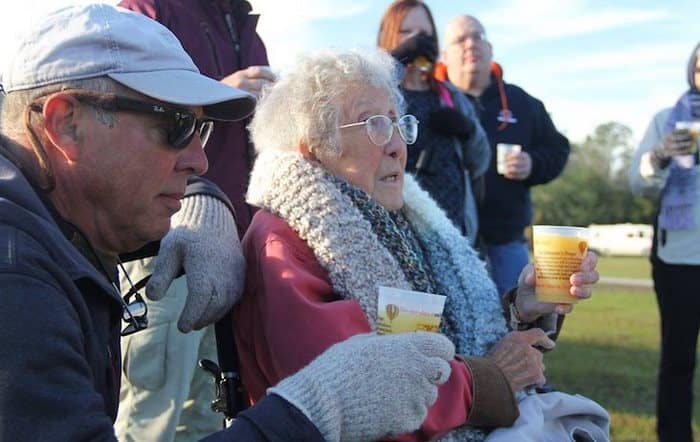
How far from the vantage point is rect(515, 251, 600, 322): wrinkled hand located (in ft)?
7.43

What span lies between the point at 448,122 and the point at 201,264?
2.49 meters

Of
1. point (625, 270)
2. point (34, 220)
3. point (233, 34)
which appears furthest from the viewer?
point (625, 270)

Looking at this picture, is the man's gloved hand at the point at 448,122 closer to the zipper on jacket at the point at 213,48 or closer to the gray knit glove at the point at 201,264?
the zipper on jacket at the point at 213,48

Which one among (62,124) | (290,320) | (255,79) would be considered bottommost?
(290,320)

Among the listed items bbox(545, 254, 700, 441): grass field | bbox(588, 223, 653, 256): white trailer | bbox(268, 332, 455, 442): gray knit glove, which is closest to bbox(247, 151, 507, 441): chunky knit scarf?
bbox(268, 332, 455, 442): gray knit glove

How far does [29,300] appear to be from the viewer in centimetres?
134

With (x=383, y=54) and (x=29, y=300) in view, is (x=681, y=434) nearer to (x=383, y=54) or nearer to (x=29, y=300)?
(x=383, y=54)

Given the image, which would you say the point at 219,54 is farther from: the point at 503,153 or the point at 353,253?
the point at 503,153

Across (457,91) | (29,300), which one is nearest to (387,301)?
(29,300)

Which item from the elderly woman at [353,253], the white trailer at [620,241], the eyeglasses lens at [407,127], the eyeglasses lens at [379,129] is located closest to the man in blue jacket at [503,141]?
the elderly woman at [353,253]

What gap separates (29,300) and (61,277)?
0.33 feet

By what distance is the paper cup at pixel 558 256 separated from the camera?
226 centimetres

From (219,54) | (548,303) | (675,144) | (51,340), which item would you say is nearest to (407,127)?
(548,303)

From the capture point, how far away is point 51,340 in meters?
1.33
